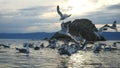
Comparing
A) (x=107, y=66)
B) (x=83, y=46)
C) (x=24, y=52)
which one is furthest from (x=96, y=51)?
(x=107, y=66)

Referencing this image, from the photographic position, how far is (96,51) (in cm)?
7062

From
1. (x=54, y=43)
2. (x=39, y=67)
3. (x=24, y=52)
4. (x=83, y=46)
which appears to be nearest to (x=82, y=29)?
(x=54, y=43)

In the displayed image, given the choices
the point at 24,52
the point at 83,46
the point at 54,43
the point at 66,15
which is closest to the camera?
the point at 66,15

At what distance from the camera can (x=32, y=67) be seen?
1516 inches

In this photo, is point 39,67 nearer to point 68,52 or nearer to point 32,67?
point 32,67

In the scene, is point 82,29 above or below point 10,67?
above

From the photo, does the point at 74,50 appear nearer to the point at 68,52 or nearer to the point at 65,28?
the point at 68,52

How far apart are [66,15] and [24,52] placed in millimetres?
17413

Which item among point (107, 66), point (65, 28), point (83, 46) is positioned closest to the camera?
point (107, 66)

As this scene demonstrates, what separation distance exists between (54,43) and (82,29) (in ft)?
336

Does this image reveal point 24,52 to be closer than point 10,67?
No

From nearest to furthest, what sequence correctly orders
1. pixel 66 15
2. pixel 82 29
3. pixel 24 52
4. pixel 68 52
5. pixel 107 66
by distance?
pixel 107 66, pixel 66 15, pixel 68 52, pixel 24 52, pixel 82 29

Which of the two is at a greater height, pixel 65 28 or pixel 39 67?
pixel 65 28

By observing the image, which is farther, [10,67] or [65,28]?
[65,28]
